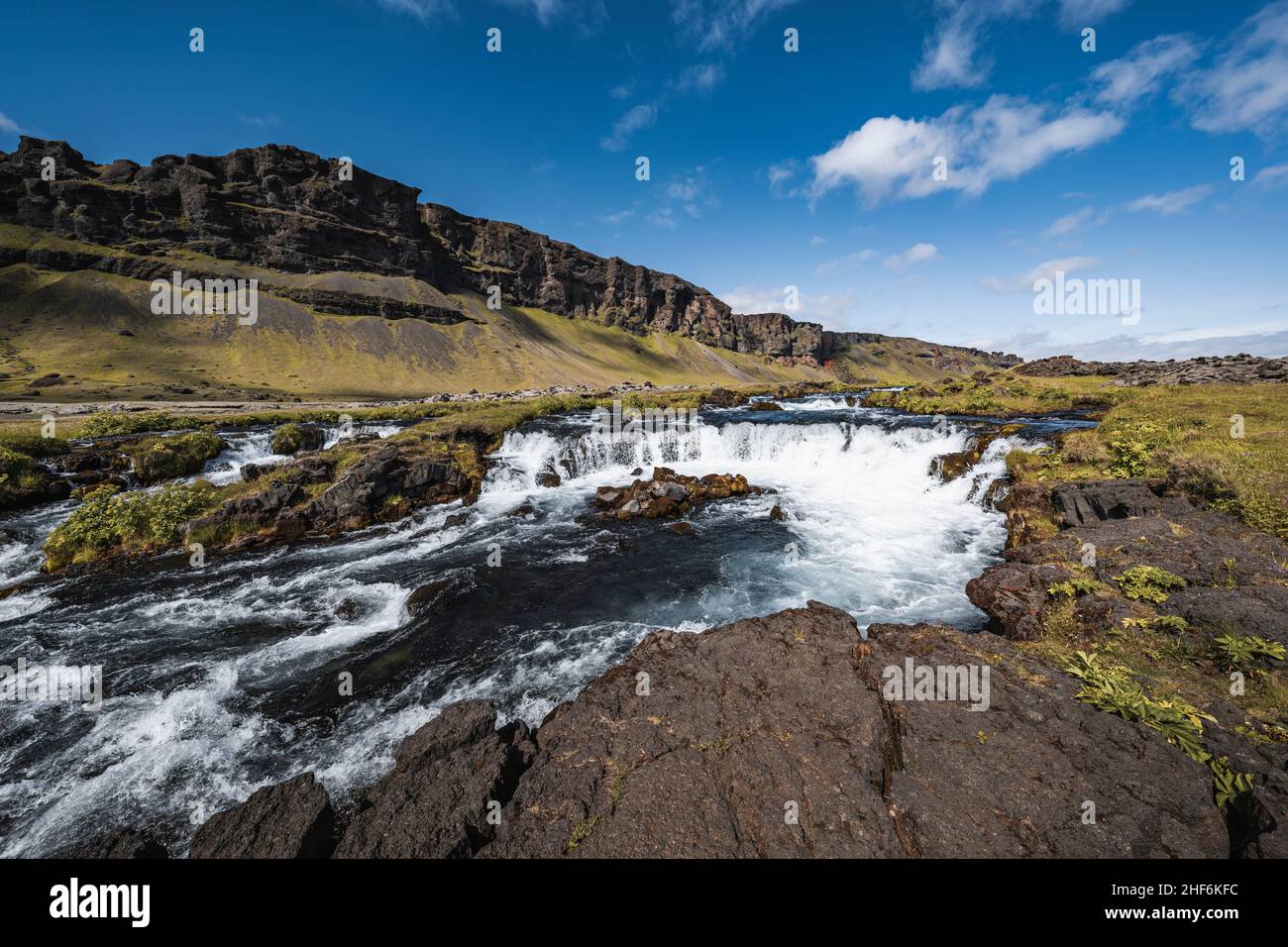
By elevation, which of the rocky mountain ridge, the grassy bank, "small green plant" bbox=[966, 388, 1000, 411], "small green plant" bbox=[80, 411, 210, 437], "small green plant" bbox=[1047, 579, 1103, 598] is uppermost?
the rocky mountain ridge

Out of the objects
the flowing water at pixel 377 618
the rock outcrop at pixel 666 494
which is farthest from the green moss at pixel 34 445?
the rock outcrop at pixel 666 494

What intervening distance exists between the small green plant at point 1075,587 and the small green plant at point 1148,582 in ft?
1.59

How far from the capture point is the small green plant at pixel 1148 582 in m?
9.11

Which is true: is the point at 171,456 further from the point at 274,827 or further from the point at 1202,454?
the point at 1202,454

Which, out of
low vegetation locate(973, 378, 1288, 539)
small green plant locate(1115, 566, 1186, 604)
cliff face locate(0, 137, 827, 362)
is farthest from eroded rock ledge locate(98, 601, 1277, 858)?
cliff face locate(0, 137, 827, 362)

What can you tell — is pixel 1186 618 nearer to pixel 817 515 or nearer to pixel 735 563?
pixel 735 563

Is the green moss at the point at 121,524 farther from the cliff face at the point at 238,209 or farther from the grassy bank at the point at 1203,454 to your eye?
the cliff face at the point at 238,209

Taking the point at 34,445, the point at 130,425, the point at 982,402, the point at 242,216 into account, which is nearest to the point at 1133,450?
the point at 982,402

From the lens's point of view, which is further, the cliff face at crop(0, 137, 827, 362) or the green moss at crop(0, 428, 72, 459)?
the cliff face at crop(0, 137, 827, 362)

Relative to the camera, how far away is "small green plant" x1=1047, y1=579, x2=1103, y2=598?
32.3ft

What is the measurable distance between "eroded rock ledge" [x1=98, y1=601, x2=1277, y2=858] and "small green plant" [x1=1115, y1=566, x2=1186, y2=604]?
156 inches

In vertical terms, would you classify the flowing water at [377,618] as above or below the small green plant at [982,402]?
below

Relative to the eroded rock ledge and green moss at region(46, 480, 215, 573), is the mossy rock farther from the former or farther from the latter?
the eroded rock ledge
